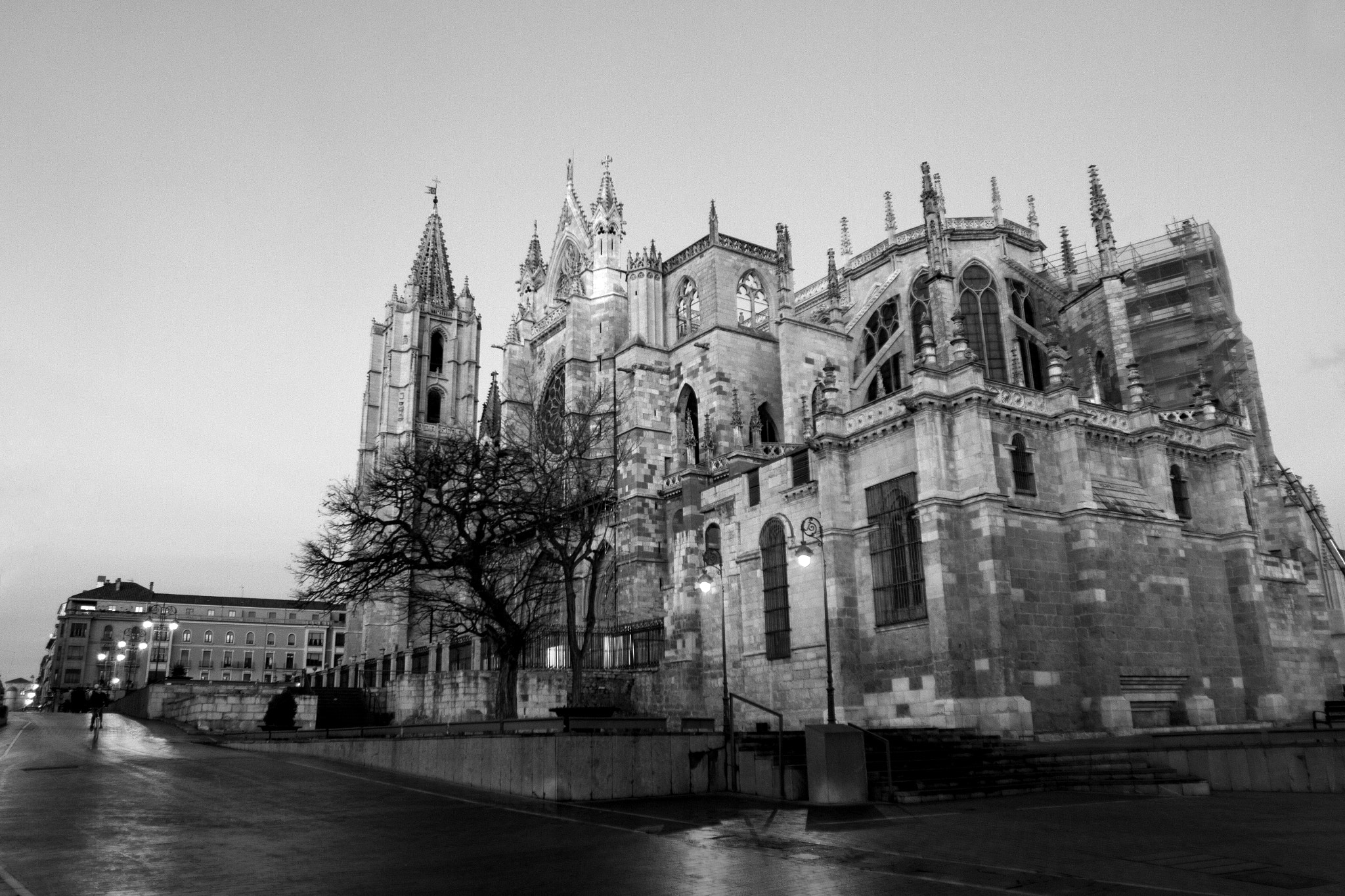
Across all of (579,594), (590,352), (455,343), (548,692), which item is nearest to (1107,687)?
(548,692)

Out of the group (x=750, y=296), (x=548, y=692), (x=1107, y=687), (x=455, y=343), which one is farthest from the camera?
(x=455, y=343)

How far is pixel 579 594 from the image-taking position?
1581 inches

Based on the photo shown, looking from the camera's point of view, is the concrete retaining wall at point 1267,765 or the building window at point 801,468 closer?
the concrete retaining wall at point 1267,765

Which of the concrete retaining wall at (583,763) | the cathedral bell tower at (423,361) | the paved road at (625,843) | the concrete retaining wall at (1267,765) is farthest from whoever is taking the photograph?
the cathedral bell tower at (423,361)

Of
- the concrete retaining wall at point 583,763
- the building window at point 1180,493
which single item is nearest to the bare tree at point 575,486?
the concrete retaining wall at point 583,763

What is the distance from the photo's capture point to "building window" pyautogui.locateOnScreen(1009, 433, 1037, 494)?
1024 inches

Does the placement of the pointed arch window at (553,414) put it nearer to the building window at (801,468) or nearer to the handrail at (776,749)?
the building window at (801,468)

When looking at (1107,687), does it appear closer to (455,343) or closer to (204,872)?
(204,872)

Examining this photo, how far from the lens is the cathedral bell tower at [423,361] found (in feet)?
258

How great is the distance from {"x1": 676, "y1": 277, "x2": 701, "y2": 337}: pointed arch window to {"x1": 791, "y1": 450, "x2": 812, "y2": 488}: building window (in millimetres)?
14554

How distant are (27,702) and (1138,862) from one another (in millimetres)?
239814

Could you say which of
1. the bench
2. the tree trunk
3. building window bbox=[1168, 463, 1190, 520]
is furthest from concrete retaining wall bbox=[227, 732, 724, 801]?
building window bbox=[1168, 463, 1190, 520]

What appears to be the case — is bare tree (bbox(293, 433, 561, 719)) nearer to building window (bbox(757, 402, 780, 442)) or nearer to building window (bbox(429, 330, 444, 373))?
building window (bbox(757, 402, 780, 442))

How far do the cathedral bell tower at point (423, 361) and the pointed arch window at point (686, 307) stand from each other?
3578cm
